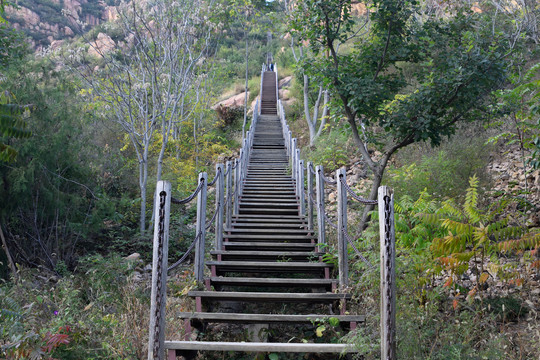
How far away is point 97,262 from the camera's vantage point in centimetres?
822

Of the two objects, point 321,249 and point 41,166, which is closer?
point 321,249

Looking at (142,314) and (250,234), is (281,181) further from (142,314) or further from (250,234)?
(142,314)

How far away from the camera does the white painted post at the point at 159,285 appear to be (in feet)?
11.5

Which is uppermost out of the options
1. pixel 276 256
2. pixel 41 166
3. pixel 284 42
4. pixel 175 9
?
pixel 284 42

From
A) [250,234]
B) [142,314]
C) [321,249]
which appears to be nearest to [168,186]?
[142,314]

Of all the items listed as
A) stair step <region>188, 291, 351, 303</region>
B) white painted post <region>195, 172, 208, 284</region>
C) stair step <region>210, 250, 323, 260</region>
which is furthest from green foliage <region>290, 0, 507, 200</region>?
stair step <region>188, 291, 351, 303</region>

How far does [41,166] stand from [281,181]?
6338 millimetres

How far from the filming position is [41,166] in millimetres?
8477

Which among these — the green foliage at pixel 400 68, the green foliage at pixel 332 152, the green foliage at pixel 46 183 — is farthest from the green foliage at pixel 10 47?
the green foliage at pixel 332 152

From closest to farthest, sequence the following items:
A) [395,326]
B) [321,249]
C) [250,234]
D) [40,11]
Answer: [395,326] < [321,249] < [250,234] < [40,11]

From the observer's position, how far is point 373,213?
5.74 m

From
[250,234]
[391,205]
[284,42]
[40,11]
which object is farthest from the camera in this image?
[40,11]

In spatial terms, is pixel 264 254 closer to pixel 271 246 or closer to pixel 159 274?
pixel 271 246

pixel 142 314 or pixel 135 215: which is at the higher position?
pixel 135 215
